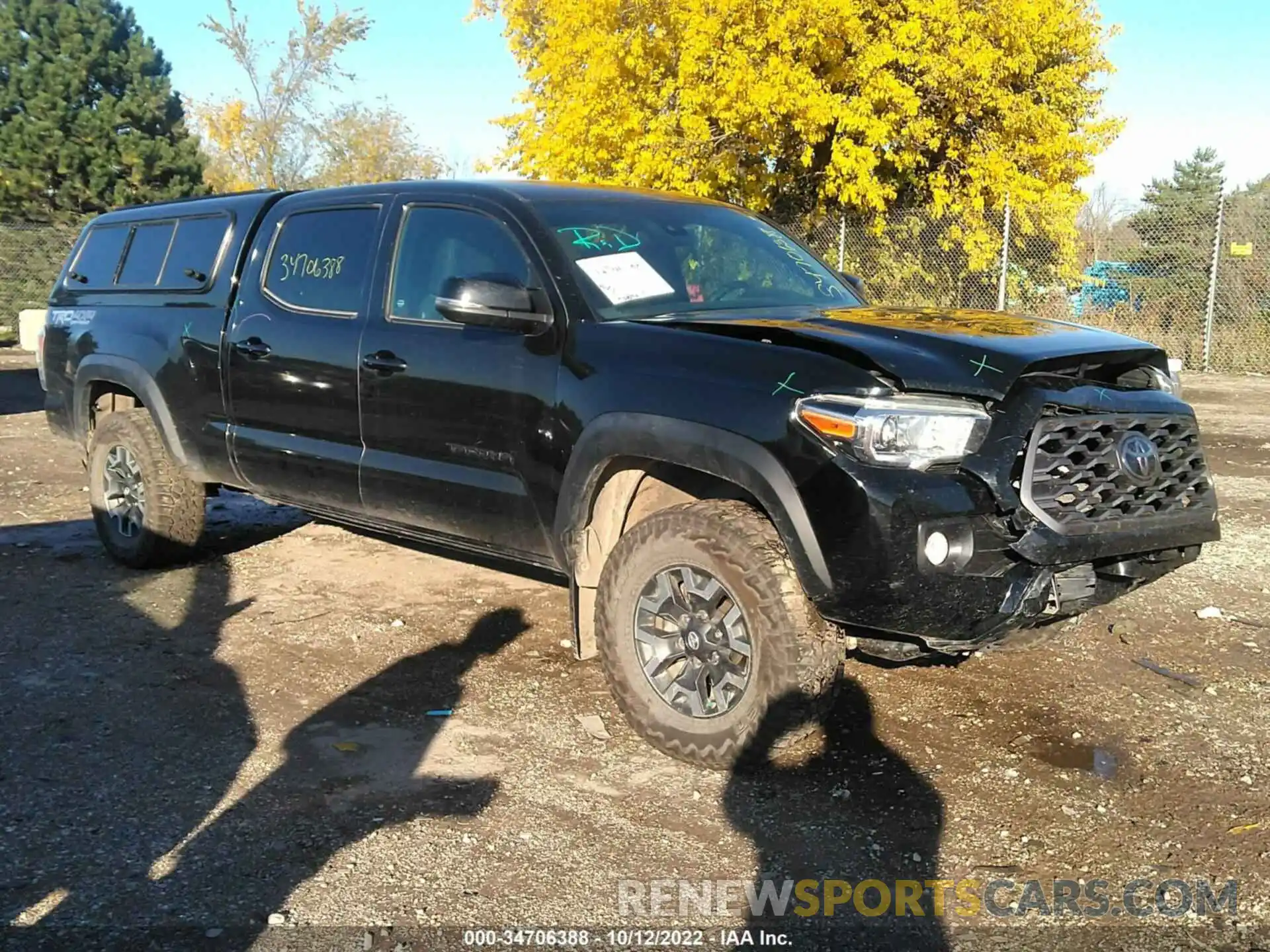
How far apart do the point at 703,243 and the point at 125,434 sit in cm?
339

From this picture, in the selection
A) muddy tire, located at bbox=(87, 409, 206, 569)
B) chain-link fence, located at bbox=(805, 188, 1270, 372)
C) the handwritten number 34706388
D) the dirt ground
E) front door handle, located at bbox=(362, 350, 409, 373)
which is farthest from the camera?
chain-link fence, located at bbox=(805, 188, 1270, 372)

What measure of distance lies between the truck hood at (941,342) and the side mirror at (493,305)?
Result: 0.46m

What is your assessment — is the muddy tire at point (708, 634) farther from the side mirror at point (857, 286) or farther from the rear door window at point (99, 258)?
the rear door window at point (99, 258)

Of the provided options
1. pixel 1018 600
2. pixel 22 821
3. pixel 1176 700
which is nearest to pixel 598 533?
pixel 1018 600

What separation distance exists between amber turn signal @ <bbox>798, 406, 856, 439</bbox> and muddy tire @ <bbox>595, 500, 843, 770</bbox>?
40 cm

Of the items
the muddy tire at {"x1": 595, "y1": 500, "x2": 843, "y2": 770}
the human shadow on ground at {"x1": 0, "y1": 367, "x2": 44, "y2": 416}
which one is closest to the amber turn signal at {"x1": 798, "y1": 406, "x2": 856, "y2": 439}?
the muddy tire at {"x1": 595, "y1": 500, "x2": 843, "y2": 770}

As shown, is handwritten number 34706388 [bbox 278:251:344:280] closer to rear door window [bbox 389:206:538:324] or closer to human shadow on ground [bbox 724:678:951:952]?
rear door window [bbox 389:206:538:324]

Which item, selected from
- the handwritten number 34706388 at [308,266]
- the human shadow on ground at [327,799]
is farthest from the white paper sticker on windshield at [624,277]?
the human shadow on ground at [327,799]

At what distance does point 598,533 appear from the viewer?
153 inches

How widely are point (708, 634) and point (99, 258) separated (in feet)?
15.3

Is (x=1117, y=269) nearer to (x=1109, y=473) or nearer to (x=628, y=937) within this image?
(x=1109, y=473)

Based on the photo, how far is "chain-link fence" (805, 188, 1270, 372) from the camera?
592 inches

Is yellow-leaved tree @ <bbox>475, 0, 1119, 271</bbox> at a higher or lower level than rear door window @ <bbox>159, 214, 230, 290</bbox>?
higher

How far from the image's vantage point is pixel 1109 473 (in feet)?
10.8
